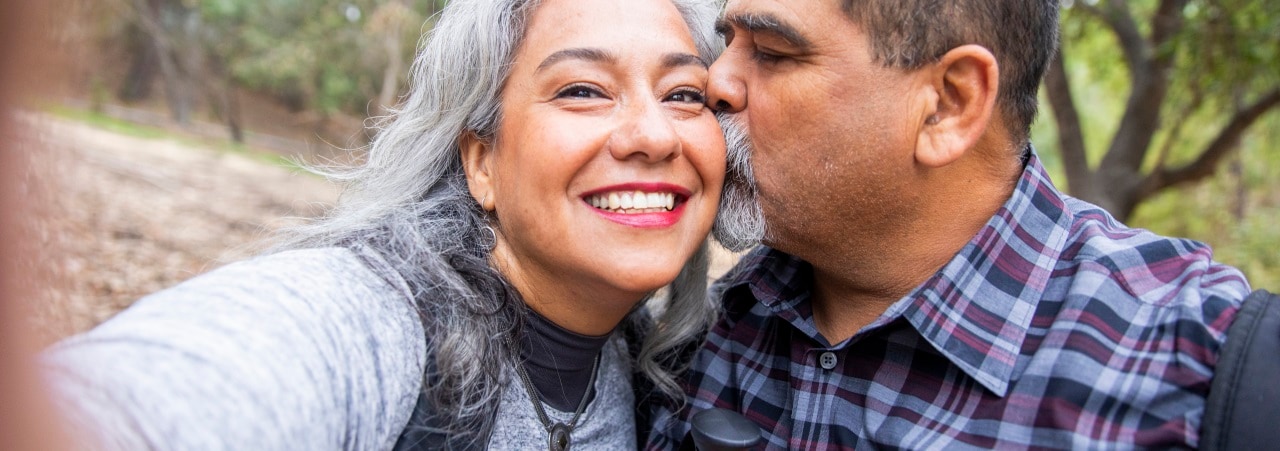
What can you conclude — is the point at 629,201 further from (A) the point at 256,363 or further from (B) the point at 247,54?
(B) the point at 247,54

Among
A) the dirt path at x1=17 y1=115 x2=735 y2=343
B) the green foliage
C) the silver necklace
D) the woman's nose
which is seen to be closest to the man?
the woman's nose

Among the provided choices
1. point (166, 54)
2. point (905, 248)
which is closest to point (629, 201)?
point (905, 248)

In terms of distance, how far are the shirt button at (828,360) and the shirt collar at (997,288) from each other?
0.08 m

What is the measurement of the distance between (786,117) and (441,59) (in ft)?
3.11

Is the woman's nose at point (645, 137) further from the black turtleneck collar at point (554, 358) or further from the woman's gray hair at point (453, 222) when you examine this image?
the black turtleneck collar at point (554, 358)

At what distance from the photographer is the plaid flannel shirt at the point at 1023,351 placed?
5.07 ft

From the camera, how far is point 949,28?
1.95 metres

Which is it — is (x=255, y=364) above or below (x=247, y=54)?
above

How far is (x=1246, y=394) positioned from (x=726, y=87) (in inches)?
51.0

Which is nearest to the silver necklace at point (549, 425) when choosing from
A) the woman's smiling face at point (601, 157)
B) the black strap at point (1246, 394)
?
the woman's smiling face at point (601, 157)

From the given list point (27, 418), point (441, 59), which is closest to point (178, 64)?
point (441, 59)

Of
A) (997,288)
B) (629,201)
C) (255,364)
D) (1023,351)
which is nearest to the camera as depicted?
(255,364)

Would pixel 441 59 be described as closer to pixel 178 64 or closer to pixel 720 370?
pixel 720 370

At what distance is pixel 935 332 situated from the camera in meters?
1.85
